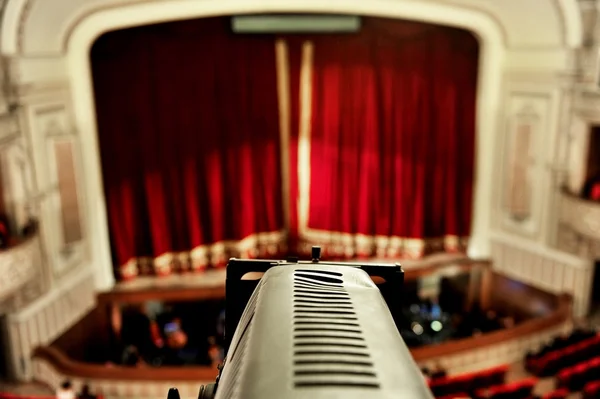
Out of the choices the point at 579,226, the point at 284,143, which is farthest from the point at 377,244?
the point at 579,226

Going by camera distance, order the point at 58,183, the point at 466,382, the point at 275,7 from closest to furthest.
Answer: the point at 466,382
the point at 58,183
the point at 275,7

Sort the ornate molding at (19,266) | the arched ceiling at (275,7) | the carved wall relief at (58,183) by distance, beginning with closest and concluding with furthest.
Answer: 1. the ornate molding at (19,266)
2. the arched ceiling at (275,7)
3. the carved wall relief at (58,183)

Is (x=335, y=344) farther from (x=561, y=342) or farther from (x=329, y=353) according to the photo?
(x=561, y=342)

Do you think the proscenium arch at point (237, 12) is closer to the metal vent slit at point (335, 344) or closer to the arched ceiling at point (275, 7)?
the arched ceiling at point (275, 7)

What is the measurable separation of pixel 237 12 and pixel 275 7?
576 millimetres

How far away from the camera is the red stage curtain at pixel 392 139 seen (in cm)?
1028

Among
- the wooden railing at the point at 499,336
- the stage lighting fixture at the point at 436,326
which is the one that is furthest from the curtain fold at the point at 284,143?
the wooden railing at the point at 499,336

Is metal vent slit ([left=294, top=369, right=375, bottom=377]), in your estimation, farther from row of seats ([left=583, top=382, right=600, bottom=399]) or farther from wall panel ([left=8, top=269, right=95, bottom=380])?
wall panel ([left=8, top=269, right=95, bottom=380])

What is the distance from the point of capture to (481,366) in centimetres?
816

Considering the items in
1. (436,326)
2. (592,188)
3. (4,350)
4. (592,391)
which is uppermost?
(592,188)

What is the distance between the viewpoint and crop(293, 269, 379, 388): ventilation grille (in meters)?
0.80

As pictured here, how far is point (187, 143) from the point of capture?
9.85 m

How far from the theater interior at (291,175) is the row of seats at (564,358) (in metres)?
0.02

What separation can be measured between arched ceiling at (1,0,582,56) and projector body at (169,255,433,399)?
736 cm
